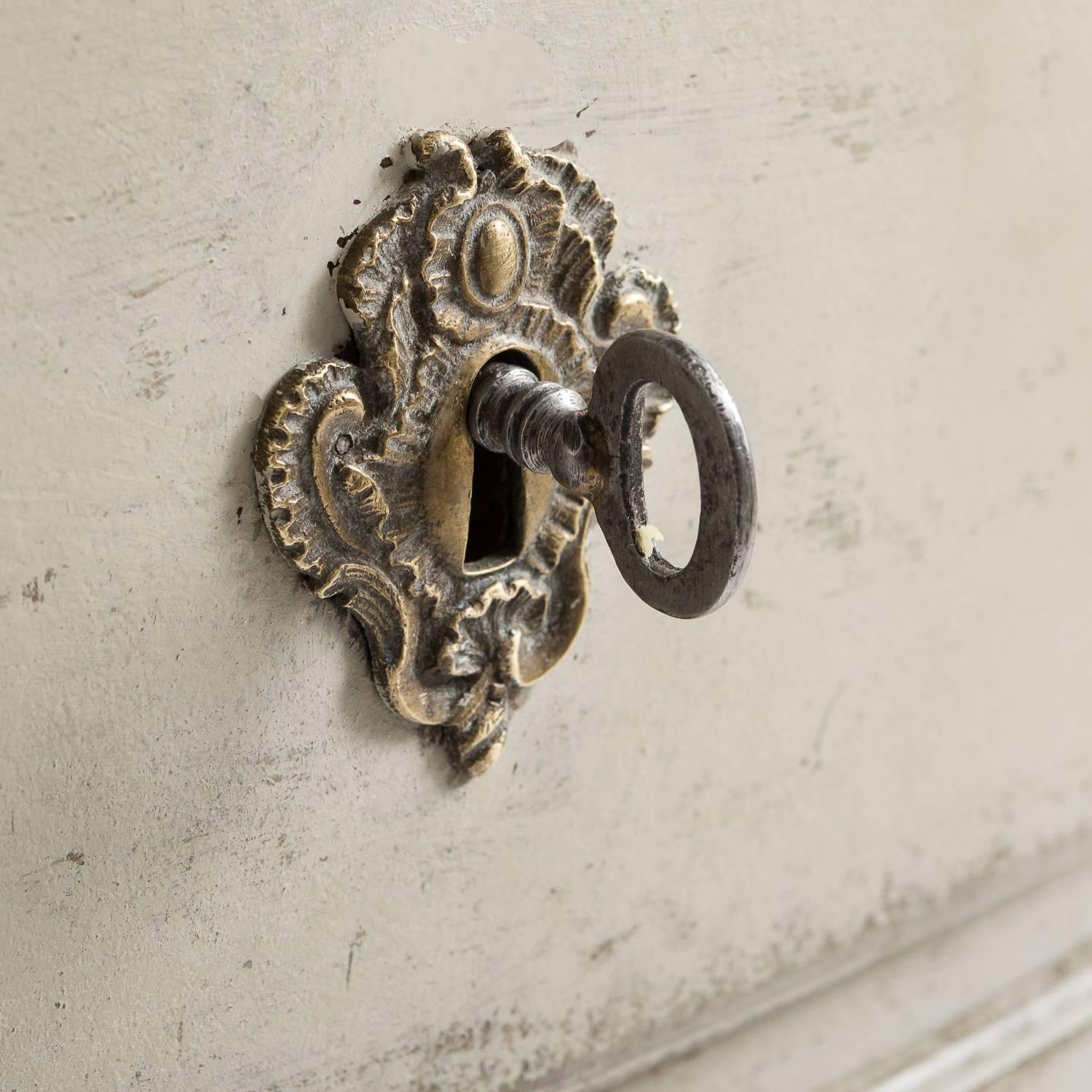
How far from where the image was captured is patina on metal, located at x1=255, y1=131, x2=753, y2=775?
35 cm

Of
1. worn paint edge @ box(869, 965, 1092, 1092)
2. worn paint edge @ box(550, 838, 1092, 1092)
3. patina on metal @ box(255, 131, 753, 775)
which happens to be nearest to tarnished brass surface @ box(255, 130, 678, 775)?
patina on metal @ box(255, 131, 753, 775)

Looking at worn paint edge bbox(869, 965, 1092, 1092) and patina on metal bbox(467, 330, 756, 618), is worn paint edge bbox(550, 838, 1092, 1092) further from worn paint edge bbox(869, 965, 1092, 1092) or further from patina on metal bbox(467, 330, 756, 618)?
patina on metal bbox(467, 330, 756, 618)

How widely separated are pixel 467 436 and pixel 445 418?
11 mm

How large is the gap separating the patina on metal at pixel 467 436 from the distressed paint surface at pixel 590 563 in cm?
1

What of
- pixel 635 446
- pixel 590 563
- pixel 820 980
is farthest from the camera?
pixel 820 980

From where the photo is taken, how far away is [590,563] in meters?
0.46

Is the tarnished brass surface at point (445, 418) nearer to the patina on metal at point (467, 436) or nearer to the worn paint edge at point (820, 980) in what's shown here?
the patina on metal at point (467, 436)

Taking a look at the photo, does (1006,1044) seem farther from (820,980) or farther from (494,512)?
(494,512)

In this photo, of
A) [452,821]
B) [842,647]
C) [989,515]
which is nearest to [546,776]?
[452,821]

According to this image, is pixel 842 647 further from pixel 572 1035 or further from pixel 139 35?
pixel 139 35

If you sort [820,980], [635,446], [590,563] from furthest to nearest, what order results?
[820,980], [590,563], [635,446]

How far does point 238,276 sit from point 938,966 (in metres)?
0.57

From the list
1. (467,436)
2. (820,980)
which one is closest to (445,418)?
(467,436)

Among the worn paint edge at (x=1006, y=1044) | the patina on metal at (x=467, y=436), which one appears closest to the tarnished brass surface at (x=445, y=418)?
the patina on metal at (x=467, y=436)
